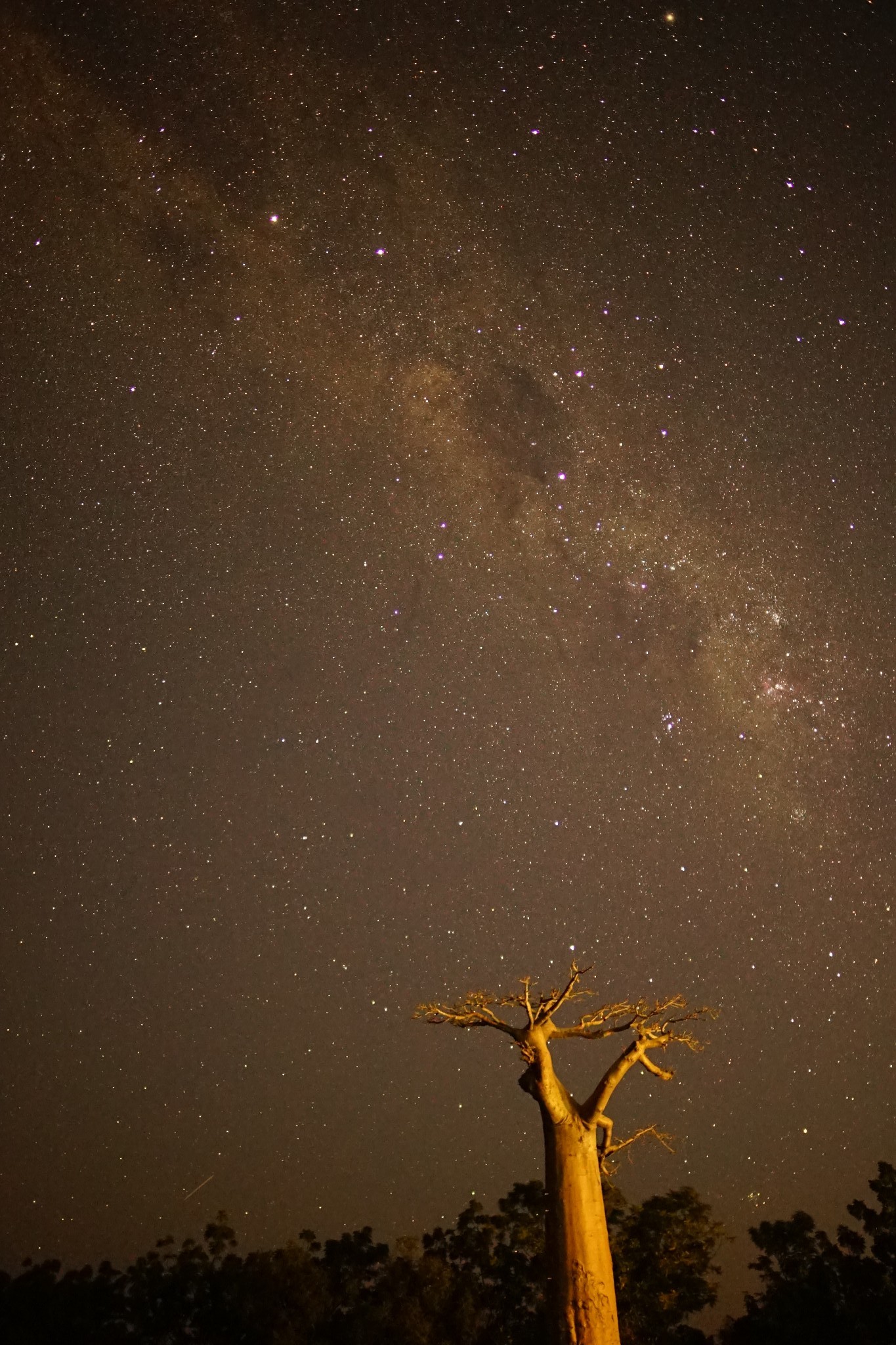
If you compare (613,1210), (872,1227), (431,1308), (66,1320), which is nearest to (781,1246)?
(872,1227)

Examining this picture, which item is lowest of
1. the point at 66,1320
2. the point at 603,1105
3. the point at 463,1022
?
the point at 66,1320

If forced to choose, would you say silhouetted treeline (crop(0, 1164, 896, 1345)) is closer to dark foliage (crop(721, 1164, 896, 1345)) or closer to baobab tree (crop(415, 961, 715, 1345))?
dark foliage (crop(721, 1164, 896, 1345))

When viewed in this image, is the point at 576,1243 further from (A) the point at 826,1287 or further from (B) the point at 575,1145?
(A) the point at 826,1287

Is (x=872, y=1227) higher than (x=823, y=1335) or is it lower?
higher

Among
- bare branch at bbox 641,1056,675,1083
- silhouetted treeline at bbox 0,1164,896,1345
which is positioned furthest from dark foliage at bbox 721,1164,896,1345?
bare branch at bbox 641,1056,675,1083

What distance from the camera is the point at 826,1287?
16.8 metres

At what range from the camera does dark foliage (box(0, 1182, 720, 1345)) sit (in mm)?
17875

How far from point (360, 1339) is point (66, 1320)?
5691 millimetres

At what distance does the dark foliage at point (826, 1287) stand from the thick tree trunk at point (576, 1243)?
9.36 meters

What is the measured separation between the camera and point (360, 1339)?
17641mm

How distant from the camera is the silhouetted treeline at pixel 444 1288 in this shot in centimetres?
1733

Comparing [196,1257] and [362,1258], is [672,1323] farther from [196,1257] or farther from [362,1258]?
[196,1257]

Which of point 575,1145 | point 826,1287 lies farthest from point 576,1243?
point 826,1287

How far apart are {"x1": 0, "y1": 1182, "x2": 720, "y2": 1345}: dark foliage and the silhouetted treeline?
0.08 ft
